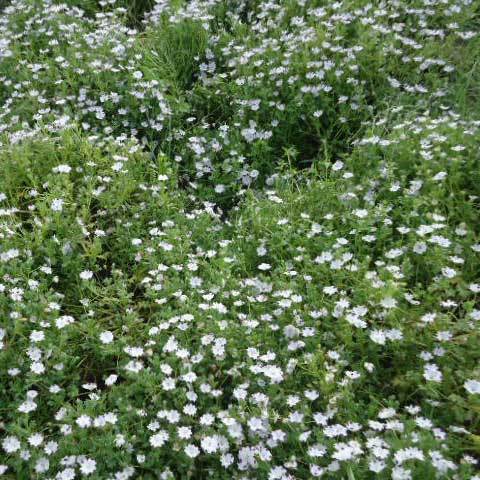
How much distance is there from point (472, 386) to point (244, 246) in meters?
1.52

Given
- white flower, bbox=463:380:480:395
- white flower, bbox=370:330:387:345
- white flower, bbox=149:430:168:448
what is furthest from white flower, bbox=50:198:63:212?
white flower, bbox=463:380:480:395

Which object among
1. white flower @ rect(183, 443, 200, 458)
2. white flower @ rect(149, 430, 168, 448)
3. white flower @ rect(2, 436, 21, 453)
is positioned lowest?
white flower @ rect(183, 443, 200, 458)

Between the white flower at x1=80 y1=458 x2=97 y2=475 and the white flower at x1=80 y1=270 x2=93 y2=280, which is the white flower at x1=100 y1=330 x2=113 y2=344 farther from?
the white flower at x1=80 y1=458 x2=97 y2=475

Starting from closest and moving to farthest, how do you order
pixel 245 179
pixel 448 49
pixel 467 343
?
pixel 467 343 → pixel 245 179 → pixel 448 49

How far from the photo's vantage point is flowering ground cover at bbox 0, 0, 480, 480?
261cm

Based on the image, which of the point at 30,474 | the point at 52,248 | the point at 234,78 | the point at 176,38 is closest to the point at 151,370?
the point at 30,474

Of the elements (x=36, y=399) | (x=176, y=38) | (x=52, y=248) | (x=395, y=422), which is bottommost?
(x=395, y=422)

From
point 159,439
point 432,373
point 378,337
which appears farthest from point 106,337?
point 432,373

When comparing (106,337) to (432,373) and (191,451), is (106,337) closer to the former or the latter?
(191,451)

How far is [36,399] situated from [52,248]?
2.72 feet

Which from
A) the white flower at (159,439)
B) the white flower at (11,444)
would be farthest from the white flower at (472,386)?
the white flower at (11,444)

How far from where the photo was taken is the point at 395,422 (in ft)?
8.20

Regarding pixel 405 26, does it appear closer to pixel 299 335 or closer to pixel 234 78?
pixel 234 78

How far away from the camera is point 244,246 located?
3637 mm
